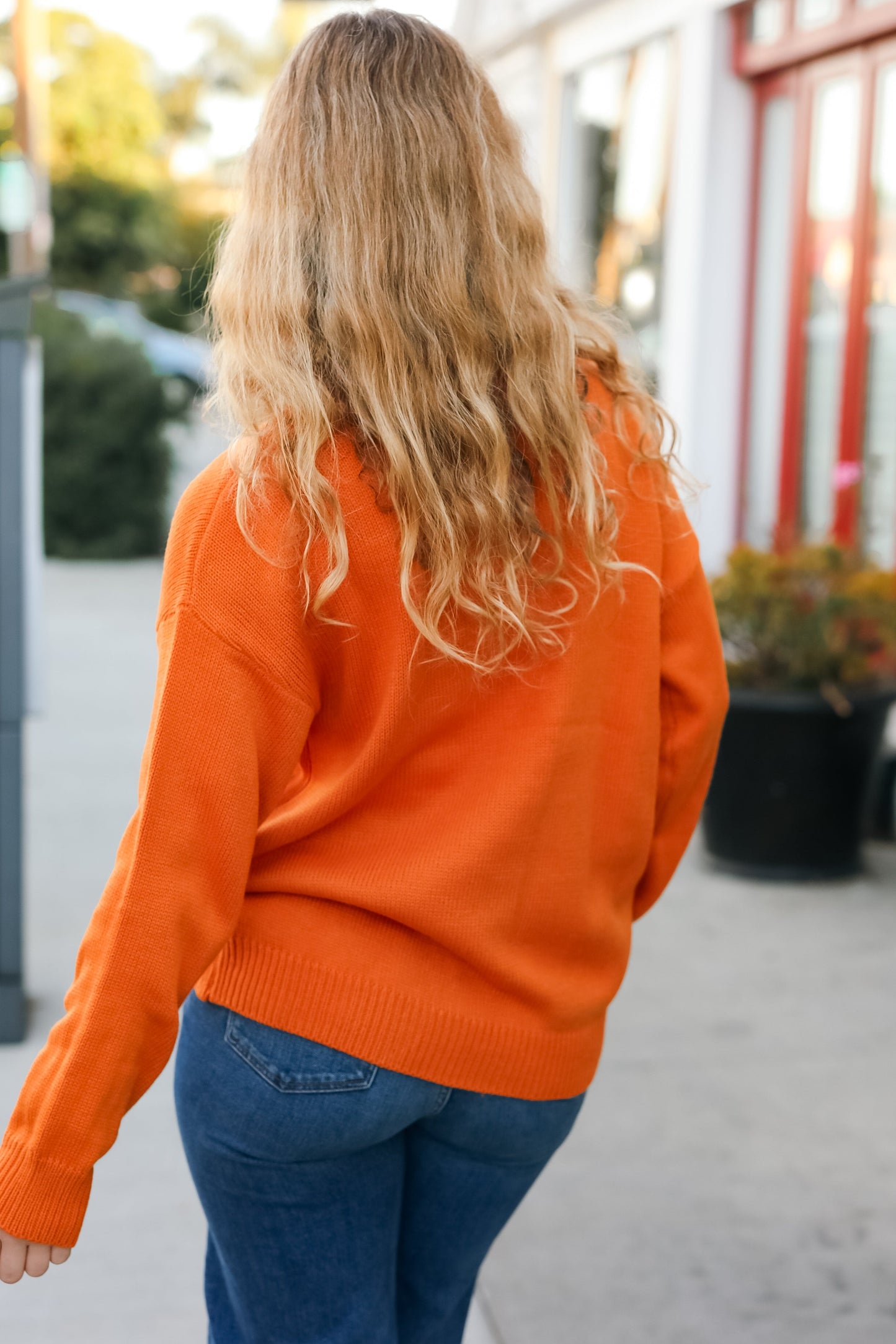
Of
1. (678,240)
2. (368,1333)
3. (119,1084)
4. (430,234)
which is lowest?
(368,1333)

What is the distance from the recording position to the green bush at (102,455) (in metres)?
12.7

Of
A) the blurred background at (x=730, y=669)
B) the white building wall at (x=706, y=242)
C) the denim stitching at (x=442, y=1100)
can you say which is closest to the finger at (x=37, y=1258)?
the denim stitching at (x=442, y=1100)

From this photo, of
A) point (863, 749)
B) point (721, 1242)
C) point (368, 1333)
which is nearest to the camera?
point (368, 1333)

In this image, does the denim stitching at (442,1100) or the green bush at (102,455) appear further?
the green bush at (102,455)

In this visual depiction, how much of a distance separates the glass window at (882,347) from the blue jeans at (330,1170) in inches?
197

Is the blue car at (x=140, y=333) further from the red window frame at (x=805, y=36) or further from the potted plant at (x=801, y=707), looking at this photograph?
the potted plant at (x=801, y=707)

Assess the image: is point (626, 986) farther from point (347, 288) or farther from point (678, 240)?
point (678, 240)

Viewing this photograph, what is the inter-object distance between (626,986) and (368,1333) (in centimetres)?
260

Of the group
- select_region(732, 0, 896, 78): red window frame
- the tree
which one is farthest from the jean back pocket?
the tree

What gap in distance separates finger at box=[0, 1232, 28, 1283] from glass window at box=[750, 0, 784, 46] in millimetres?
6806

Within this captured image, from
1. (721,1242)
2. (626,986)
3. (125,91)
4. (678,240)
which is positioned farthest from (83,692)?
(125,91)

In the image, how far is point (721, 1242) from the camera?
8.87 ft

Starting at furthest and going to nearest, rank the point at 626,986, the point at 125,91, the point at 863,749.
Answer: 1. the point at 125,91
2. the point at 863,749
3. the point at 626,986

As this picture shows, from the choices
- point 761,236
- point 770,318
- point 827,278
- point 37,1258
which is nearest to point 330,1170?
point 37,1258
